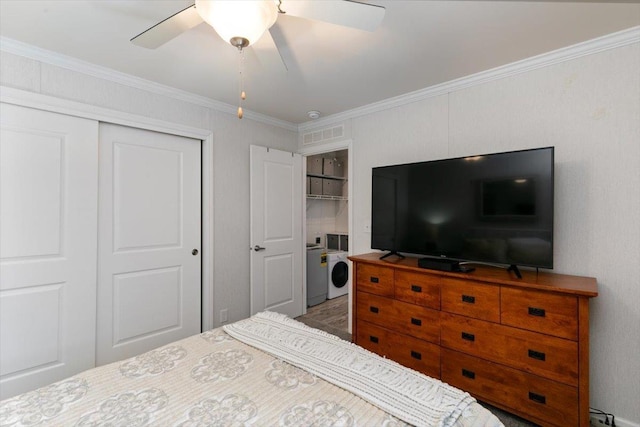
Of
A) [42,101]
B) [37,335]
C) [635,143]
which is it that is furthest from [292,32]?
[37,335]

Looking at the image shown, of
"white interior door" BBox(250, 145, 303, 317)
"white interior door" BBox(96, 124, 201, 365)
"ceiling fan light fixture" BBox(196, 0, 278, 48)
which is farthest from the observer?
"white interior door" BBox(250, 145, 303, 317)

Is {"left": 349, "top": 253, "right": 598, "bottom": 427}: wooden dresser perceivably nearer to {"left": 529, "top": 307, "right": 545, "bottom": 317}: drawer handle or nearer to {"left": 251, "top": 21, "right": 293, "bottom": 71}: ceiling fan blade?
{"left": 529, "top": 307, "right": 545, "bottom": 317}: drawer handle

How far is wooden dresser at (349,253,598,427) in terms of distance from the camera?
5.41ft

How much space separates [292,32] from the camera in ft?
5.94

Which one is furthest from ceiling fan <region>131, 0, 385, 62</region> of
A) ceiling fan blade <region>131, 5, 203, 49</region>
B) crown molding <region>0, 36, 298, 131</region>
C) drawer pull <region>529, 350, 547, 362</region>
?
drawer pull <region>529, 350, 547, 362</region>

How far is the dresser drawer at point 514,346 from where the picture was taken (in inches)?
65.4

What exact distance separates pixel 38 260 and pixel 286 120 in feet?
8.63

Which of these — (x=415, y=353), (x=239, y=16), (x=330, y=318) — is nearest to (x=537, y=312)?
(x=415, y=353)

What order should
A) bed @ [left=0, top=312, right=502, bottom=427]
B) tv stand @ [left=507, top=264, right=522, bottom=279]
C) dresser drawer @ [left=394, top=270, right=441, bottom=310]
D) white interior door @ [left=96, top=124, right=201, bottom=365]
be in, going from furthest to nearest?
white interior door @ [left=96, top=124, right=201, bottom=365]
dresser drawer @ [left=394, top=270, right=441, bottom=310]
tv stand @ [left=507, top=264, right=522, bottom=279]
bed @ [left=0, top=312, right=502, bottom=427]

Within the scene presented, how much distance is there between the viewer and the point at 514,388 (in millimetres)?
1824

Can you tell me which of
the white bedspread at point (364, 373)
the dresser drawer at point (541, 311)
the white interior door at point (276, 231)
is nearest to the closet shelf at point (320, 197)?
the white interior door at point (276, 231)

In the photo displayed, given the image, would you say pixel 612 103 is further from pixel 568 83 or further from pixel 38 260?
pixel 38 260

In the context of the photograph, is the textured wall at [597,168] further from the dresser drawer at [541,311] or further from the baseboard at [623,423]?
the dresser drawer at [541,311]

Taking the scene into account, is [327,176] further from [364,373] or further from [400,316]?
[364,373]
